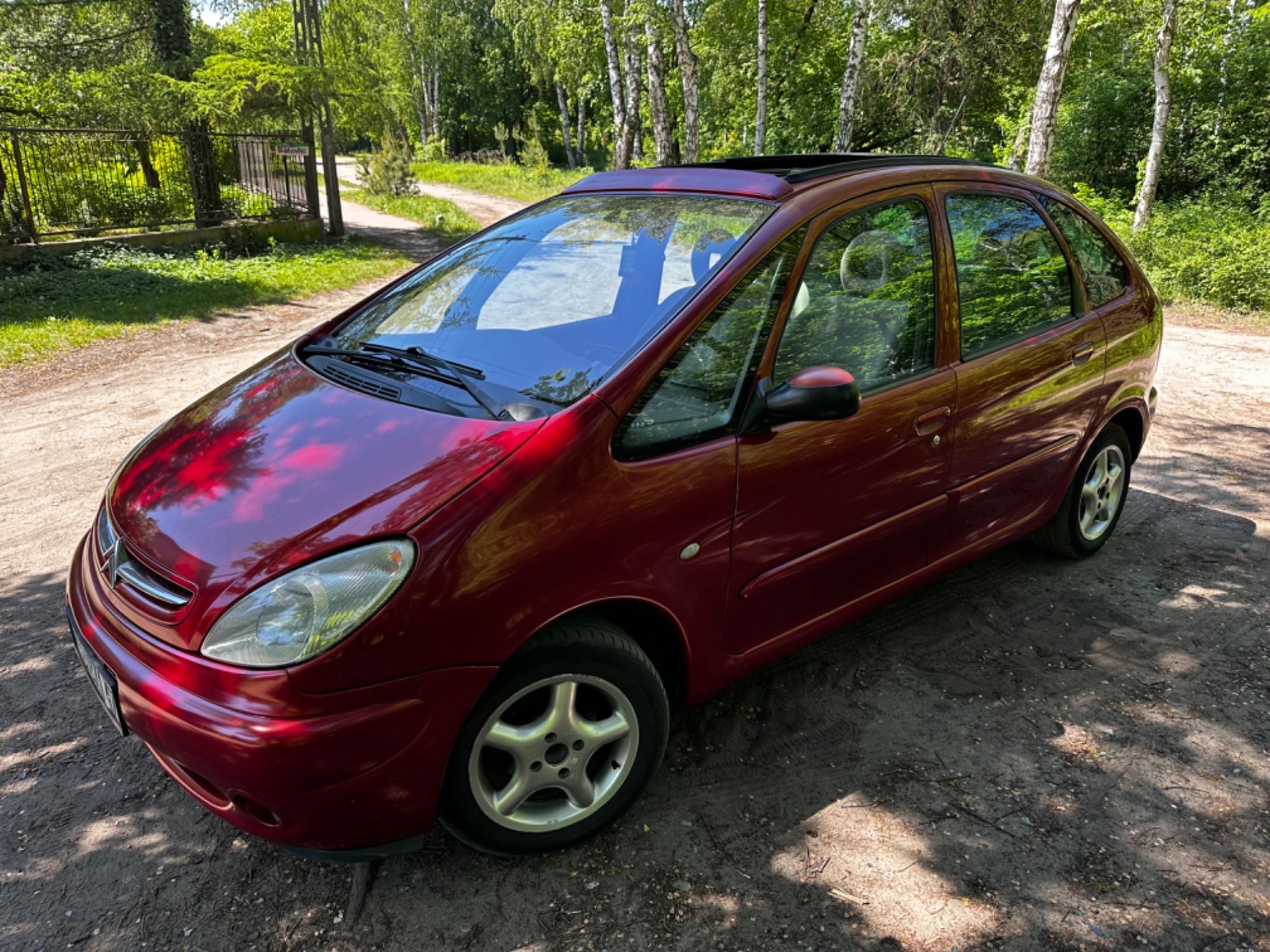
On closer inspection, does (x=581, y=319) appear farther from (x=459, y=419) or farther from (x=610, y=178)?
(x=610, y=178)

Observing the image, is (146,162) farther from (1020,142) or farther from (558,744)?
(1020,142)

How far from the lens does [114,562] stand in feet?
8.15

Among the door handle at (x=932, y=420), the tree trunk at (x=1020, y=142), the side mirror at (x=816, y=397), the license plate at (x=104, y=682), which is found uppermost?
the tree trunk at (x=1020, y=142)

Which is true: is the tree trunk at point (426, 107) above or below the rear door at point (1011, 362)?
above

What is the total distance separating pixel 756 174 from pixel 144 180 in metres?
14.1

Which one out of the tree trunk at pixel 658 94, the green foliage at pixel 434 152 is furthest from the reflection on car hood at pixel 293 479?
the green foliage at pixel 434 152

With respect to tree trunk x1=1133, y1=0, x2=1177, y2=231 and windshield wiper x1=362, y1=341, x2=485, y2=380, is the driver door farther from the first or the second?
tree trunk x1=1133, y1=0, x2=1177, y2=231

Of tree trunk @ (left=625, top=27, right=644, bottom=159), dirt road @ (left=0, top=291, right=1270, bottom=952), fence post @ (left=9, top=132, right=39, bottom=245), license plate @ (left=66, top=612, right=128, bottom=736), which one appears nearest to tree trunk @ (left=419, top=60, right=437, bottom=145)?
tree trunk @ (left=625, top=27, right=644, bottom=159)

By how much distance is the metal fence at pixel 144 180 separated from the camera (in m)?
12.1

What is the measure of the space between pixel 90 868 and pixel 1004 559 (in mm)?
4001

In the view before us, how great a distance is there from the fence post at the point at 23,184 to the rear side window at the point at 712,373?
12.9 m

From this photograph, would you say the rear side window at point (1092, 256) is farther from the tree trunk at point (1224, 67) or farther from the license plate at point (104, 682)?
the tree trunk at point (1224, 67)

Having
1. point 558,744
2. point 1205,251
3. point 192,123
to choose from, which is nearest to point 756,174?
point 558,744

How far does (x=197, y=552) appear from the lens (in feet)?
7.38
